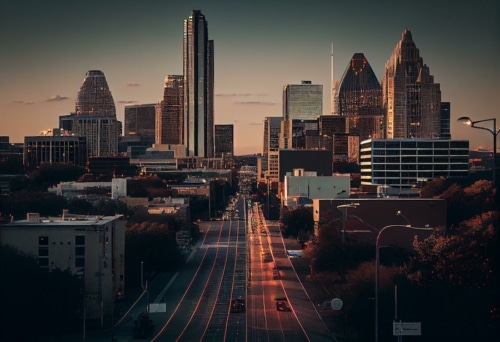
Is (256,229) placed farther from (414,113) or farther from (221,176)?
(414,113)

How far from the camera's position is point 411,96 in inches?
4471

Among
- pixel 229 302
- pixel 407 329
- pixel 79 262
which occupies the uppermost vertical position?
pixel 79 262

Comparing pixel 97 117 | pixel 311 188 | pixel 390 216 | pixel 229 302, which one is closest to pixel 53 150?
pixel 97 117

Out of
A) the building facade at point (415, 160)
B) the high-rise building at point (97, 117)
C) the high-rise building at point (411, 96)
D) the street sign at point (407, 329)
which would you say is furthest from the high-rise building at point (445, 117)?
the street sign at point (407, 329)

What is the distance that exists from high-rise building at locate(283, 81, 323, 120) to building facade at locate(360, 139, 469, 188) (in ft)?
311

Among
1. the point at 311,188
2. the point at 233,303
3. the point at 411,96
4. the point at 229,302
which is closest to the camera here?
the point at 233,303

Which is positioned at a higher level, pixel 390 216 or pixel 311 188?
pixel 311 188

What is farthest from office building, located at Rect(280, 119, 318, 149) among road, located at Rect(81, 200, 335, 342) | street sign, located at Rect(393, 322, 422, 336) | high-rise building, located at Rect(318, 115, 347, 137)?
street sign, located at Rect(393, 322, 422, 336)

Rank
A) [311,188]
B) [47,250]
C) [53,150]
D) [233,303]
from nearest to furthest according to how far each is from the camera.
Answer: [47,250] → [233,303] → [311,188] → [53,150]

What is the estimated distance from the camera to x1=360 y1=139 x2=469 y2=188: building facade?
186 ft

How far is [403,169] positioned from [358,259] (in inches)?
1306

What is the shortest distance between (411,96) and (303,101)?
45317 mm

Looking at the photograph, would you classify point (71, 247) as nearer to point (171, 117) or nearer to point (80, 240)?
point (80, 240)

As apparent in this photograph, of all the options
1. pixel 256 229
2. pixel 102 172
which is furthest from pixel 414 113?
pixel 256 229
